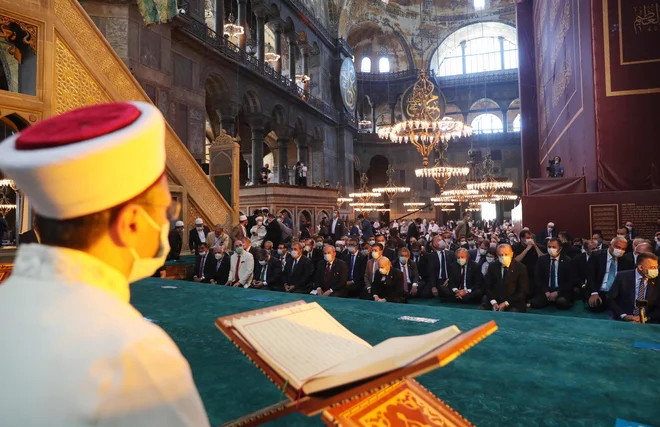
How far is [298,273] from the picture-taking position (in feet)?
22.0

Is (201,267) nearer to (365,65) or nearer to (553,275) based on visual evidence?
(553,275)

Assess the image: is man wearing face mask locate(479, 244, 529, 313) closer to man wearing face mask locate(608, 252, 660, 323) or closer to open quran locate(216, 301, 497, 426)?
man wearing face mask locate(608, 252, 660, 323)

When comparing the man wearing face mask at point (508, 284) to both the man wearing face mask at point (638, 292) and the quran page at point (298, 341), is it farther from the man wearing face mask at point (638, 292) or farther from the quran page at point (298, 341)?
the quran page at point (298, 341)

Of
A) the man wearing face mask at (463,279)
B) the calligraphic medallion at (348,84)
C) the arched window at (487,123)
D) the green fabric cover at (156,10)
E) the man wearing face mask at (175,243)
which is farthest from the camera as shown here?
the arched window at (487,123)

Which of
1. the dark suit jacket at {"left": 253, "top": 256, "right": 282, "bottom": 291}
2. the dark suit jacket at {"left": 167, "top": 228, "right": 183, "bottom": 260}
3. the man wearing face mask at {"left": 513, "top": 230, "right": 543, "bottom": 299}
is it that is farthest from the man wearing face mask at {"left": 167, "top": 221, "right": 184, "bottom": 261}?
the man wearing face mask at {"left": 513, "top": 230, "right": 543, "bottom": 299}

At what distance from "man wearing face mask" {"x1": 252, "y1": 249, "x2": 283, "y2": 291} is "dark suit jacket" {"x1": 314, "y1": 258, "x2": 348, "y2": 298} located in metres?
0.76

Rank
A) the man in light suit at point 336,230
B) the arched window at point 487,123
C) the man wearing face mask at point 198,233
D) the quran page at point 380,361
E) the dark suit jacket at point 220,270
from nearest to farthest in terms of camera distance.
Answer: the quran page at point 380,361
the dark suit jacket at point 220,270
the man wearing face mask at point 198,233
the man in light suit at point 336,230
the arched window at point 487,123

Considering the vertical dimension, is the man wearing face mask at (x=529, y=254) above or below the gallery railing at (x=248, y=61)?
below

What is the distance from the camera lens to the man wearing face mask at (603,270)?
531 centimetres

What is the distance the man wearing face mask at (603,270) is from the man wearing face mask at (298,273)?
12.5 feet

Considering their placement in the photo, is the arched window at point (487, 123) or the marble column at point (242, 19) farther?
the arched window at point (487, 123)

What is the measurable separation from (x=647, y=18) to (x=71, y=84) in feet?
35.3

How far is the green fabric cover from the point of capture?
7.95 metres

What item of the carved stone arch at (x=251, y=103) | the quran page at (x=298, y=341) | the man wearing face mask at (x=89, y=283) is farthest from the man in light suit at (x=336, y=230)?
the man wearing face mask at (x=89, y=283)
